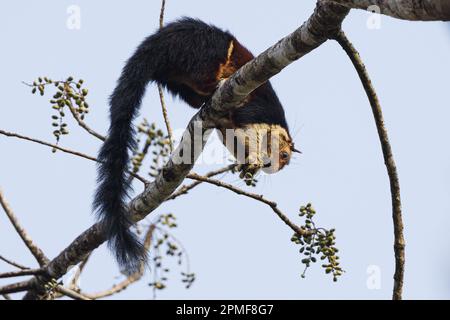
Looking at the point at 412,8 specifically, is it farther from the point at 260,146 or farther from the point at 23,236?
the point at 23,236

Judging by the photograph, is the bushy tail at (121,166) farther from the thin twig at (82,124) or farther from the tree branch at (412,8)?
the tree branch at (412,8)

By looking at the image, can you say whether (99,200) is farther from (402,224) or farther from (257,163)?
(402,224)

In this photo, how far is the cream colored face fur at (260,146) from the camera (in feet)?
16.7

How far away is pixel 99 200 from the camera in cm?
431

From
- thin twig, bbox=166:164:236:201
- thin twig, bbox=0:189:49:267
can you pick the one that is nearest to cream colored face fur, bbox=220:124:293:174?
→ thin twig, bbox=166:164:236:201

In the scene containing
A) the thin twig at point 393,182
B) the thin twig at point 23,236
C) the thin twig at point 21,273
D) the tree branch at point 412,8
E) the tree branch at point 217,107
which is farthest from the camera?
the thin twig at point 23,236

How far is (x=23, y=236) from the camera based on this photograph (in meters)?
5.02

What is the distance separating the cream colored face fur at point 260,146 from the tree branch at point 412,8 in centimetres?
212

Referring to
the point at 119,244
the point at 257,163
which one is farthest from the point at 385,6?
the point at 257,163

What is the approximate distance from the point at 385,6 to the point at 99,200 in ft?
7.34

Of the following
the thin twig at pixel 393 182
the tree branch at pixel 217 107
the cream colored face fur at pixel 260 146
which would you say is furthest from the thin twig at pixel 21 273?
the thin twig at pixel 393 182

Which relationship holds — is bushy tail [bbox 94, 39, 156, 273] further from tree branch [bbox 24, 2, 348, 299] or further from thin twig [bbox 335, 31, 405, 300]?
thin twig [bbox 335, 31, 405, 300]

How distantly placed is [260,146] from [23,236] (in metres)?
1.75

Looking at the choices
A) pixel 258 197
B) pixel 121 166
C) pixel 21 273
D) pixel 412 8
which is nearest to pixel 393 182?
pixel 258 197
